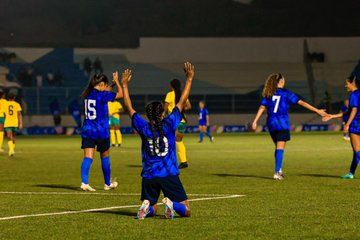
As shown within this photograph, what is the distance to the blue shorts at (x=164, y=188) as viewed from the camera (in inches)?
458

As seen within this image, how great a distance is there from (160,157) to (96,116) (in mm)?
4941

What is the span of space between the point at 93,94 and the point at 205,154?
49.9ft

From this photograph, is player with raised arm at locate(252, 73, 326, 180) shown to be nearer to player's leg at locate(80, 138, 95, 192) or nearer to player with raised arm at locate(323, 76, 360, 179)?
player with raised arm at locate(323, 76, 360, 179)

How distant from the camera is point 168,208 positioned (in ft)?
37.6

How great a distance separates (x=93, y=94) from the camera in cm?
1625

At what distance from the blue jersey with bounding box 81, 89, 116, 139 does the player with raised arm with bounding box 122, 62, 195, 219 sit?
14.8 feet

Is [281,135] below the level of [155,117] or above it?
below

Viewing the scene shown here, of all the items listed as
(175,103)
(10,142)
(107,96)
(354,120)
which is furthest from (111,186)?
(10,142)

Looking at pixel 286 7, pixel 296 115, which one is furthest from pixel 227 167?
pixel 286 7

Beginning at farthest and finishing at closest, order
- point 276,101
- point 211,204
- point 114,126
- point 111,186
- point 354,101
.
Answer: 1. point 114,126
2. point 276,101
3. point 354,101
4. point 111,186
5. point 211,204

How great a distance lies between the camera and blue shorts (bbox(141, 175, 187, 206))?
11633mm

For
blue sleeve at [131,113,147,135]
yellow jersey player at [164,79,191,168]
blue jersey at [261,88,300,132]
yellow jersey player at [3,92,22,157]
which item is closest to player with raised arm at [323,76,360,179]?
blue jersey at [261,88,300,132]

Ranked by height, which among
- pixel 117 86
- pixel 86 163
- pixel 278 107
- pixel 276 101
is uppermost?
pixel 117 86

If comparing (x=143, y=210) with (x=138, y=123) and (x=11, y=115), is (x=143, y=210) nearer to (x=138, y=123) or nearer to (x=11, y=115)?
(x=138, y=123)
